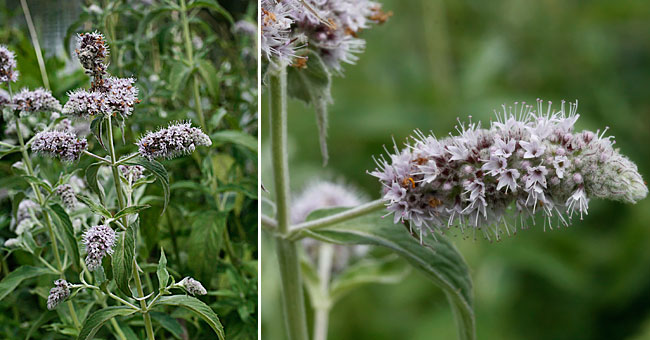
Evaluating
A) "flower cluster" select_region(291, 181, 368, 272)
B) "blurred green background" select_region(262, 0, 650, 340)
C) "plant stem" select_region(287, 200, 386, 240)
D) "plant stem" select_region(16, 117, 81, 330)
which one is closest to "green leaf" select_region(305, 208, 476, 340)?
"plant stem" select_region(287, 200, 386, 240)

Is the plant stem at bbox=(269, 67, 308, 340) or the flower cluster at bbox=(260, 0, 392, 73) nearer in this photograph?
the flower cluster at bbox=(260, 0, 392, 73)

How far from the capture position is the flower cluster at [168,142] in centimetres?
74

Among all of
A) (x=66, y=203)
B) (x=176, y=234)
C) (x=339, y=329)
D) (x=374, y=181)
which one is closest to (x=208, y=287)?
(x=176, y=234)

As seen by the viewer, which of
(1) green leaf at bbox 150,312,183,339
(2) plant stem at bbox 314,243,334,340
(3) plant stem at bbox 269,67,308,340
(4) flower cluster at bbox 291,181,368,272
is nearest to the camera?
(1) green leaf at bbox 150,312,183,339

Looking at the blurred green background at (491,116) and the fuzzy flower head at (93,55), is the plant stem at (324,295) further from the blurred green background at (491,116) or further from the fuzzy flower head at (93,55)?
the fuzzy flower head at (93,55)

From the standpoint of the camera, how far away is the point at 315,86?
988 mm

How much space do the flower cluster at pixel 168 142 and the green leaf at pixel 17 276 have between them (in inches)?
8.2

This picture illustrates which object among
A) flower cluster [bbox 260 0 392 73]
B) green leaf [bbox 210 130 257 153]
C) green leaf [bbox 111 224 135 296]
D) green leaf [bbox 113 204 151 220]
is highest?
flower cluster [bbox 260 0 392 73]

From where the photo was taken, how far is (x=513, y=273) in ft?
8.52

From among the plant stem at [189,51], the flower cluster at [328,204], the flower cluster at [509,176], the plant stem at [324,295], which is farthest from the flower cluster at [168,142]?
the flower cluster at [328,204]

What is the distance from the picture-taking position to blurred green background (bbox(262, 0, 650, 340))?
2.30 m

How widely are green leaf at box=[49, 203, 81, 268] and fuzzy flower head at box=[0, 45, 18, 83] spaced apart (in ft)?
0.51

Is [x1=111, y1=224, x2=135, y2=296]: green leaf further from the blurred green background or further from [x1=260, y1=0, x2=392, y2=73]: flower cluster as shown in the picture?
the blurred green background

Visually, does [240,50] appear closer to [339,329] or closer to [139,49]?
[139,49]
